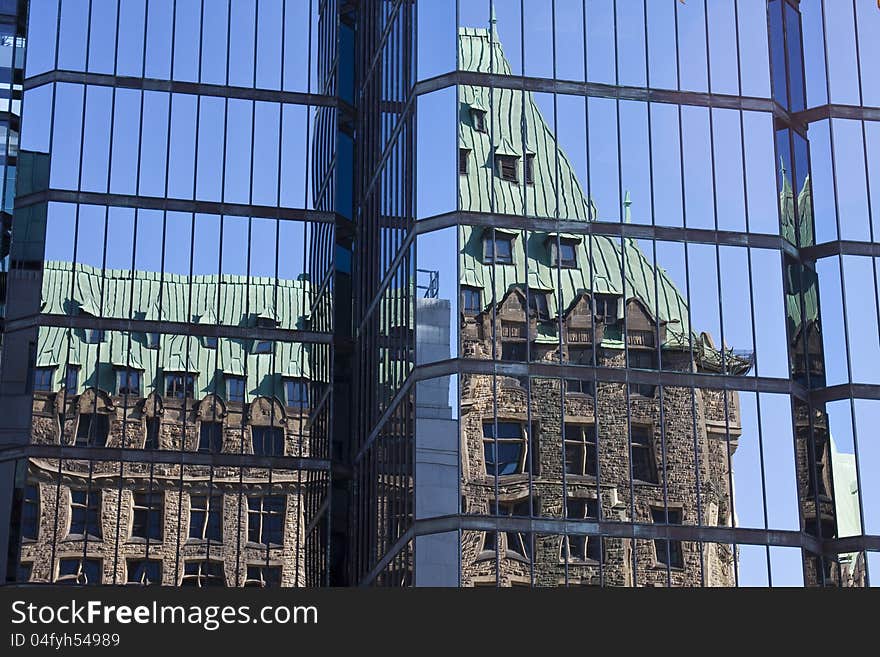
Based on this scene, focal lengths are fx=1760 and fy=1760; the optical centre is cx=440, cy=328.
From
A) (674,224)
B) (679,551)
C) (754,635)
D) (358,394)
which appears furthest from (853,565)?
(754,635)

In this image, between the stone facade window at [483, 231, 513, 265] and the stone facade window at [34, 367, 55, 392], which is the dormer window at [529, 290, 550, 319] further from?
the stone facade window at [34, 367, 55, 392]

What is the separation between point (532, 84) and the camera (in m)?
54.7

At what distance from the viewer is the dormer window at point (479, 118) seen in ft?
176

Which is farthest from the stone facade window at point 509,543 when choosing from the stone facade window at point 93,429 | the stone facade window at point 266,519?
the stone facade window at point 93,429

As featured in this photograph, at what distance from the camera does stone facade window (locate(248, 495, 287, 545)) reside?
58.9 metres

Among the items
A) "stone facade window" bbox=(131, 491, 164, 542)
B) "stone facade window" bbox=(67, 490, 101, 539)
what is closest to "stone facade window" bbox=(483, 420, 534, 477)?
"stone facade window" bbox=(131, 491, 164, 542)

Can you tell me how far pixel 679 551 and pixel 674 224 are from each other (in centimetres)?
1037

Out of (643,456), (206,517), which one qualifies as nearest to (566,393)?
(643,456)

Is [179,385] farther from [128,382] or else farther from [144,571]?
[144,571]

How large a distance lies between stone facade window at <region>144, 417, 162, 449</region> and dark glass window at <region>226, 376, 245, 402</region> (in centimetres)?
258

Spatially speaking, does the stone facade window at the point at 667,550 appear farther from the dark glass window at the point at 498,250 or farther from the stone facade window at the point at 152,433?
the stone facade window at the point at 152,433

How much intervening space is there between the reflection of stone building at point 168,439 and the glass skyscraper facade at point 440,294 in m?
0.11

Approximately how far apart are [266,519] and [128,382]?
6.64 meters

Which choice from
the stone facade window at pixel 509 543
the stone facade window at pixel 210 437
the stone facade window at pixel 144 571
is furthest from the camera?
the stone facade window at pixel 210 437
